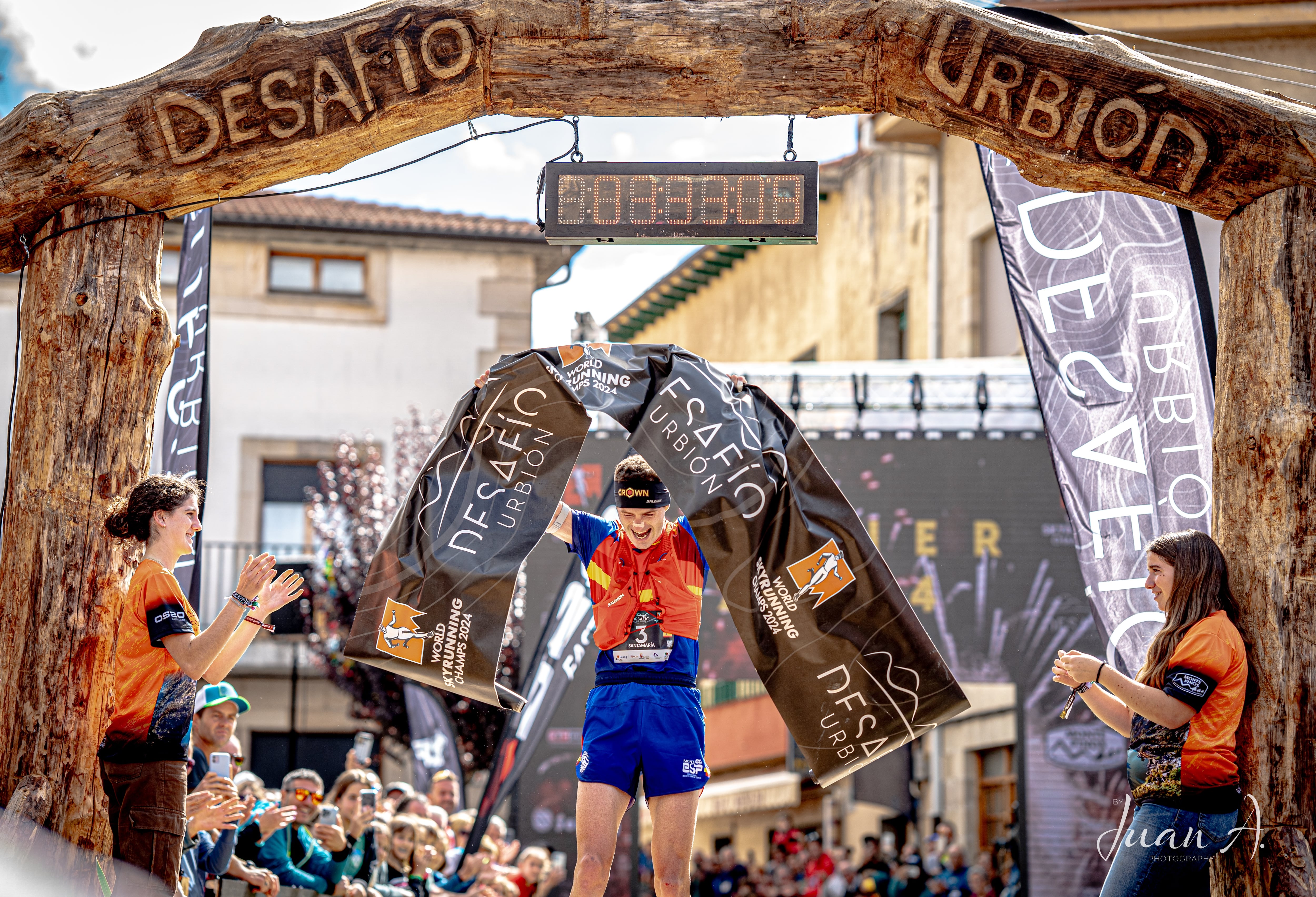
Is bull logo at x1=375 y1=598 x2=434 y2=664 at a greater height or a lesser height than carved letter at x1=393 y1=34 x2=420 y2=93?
lesser

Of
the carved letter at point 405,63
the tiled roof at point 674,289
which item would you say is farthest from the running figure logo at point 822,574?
the tiled roof at point 674,289

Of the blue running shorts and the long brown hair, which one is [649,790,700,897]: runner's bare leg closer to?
the blue running shorts

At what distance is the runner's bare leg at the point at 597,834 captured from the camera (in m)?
5.57

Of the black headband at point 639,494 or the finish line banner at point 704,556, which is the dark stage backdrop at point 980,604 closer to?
the finish line banner at point 704,556

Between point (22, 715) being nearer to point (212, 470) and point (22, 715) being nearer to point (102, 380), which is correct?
point (102, 380)

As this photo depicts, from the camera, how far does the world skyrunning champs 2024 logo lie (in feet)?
19.7

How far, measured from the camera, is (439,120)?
6.25m

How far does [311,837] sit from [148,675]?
3.19 m

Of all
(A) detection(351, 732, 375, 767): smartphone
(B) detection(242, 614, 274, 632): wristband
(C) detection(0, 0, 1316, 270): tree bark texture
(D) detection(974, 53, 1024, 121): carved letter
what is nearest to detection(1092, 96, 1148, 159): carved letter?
(C) detection(0, 0, 1316, 270): tree bark texture

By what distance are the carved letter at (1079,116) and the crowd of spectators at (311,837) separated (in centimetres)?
462

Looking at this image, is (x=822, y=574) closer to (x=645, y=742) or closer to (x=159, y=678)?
(x=645, y=742)

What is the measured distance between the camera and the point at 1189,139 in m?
5.97

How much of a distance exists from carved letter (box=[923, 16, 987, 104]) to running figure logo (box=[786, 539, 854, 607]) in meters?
2.08

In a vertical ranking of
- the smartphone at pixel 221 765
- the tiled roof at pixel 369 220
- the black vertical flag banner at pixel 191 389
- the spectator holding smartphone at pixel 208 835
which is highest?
the tiled roof at pixel 369 220
